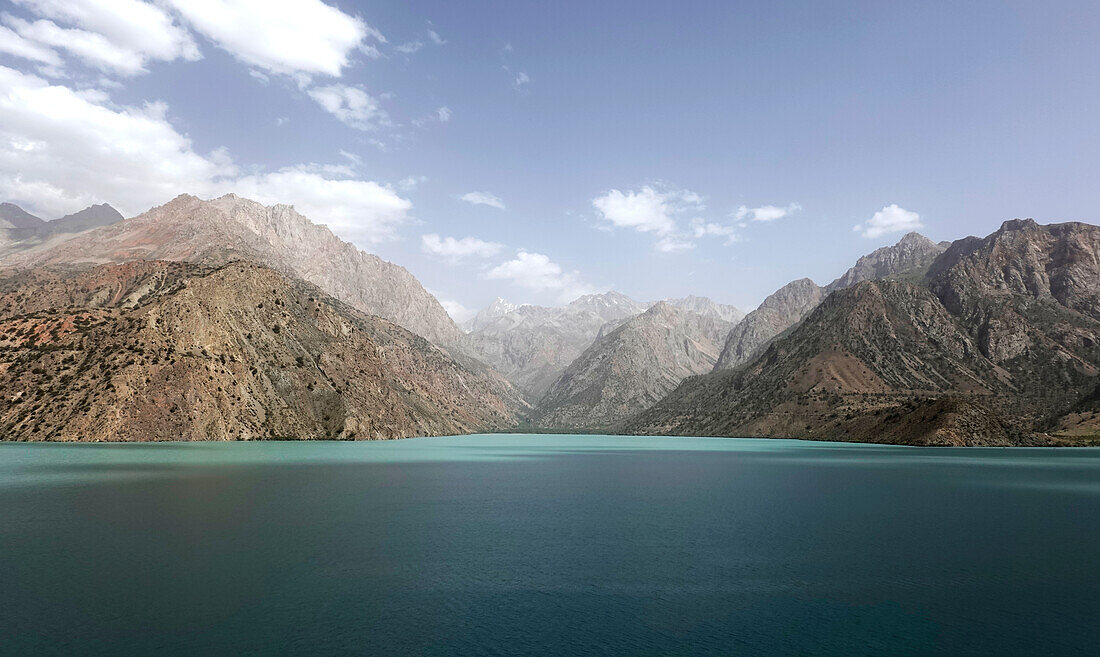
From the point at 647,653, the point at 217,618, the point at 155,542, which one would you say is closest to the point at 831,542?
the point at 647,653

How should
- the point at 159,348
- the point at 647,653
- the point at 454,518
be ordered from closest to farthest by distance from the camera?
the point at 647,653, the point at 454,518, the point at 159,348

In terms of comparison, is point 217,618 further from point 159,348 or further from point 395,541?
point 159,348

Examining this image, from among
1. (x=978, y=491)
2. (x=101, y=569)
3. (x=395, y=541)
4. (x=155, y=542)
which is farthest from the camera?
(x=978, y=491)

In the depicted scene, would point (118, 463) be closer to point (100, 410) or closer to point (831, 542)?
point (100, 410)

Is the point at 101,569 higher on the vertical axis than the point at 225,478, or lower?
higher

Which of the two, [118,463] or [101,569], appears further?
[118,463]

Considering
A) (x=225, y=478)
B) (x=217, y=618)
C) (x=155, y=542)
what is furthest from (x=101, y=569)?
(x=225, y=478)
